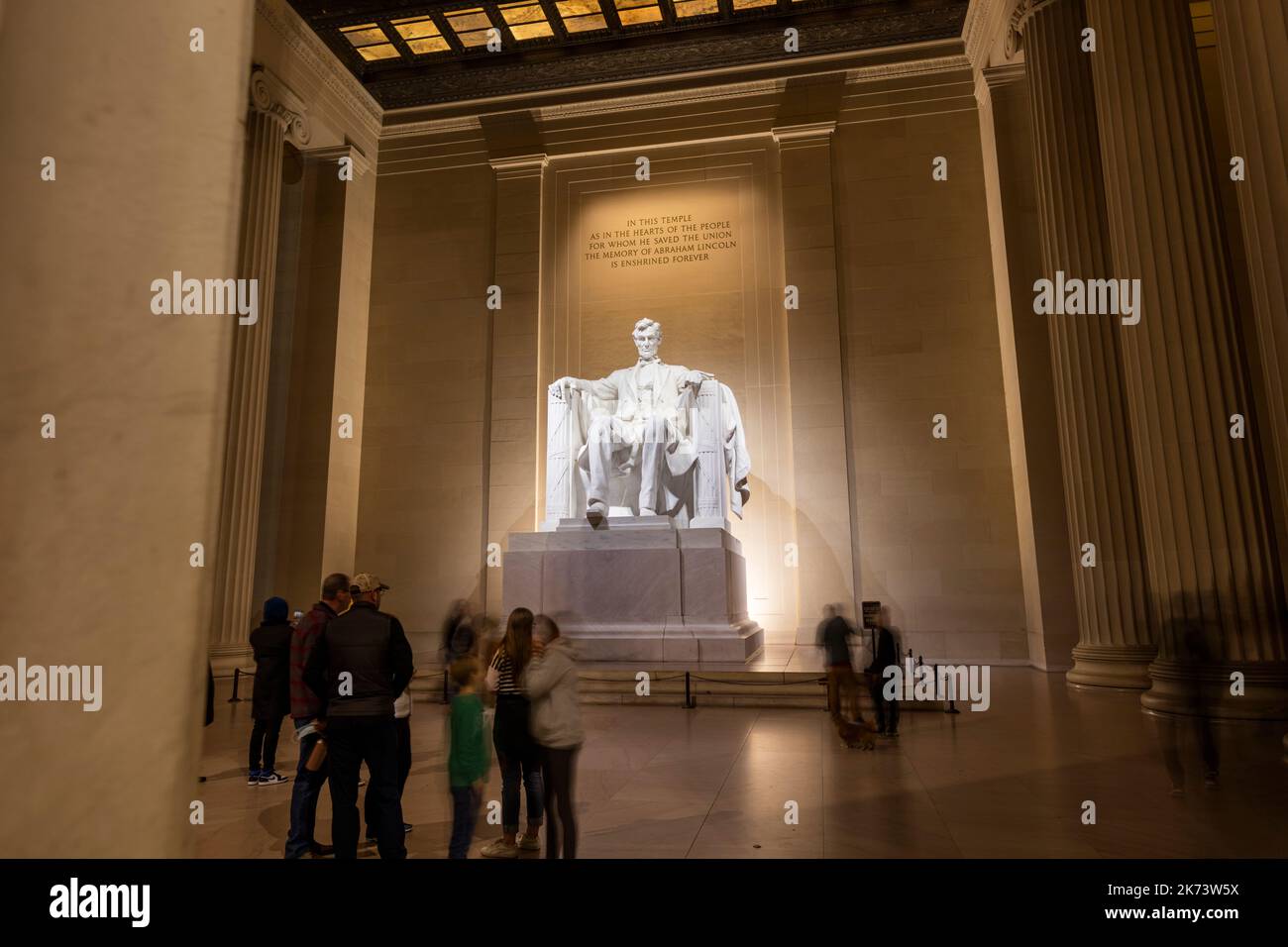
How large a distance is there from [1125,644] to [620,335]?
8.29m

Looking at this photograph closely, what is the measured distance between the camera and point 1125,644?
7.99 metres

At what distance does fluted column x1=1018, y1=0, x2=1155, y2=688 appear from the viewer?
814cm

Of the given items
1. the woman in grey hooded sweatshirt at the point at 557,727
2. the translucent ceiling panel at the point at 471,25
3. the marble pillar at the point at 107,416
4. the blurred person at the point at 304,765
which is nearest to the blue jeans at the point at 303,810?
the blurred person at the point at 304,765

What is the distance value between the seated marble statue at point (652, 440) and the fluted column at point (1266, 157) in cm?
558

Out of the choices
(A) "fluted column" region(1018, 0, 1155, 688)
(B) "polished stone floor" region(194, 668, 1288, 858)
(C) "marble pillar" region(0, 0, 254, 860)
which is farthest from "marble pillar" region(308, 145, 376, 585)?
(C) "marble pillar" region(0, 0, 254, 860)

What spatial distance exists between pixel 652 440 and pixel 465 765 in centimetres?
649

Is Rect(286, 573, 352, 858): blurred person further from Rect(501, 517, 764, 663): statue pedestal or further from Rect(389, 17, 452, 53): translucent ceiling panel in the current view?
Rect(389, 17, 452, 53): translucent ceiling panel

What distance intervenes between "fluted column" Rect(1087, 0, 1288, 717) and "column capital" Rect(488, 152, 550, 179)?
28.6ft

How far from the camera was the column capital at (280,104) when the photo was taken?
1123cm

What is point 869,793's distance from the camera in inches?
164

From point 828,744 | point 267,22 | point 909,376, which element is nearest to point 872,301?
point 909,376

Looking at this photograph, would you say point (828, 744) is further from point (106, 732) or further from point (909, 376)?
point (909, 376)

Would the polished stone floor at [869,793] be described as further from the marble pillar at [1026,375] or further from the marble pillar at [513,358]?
the marble pillar at [513,358]
